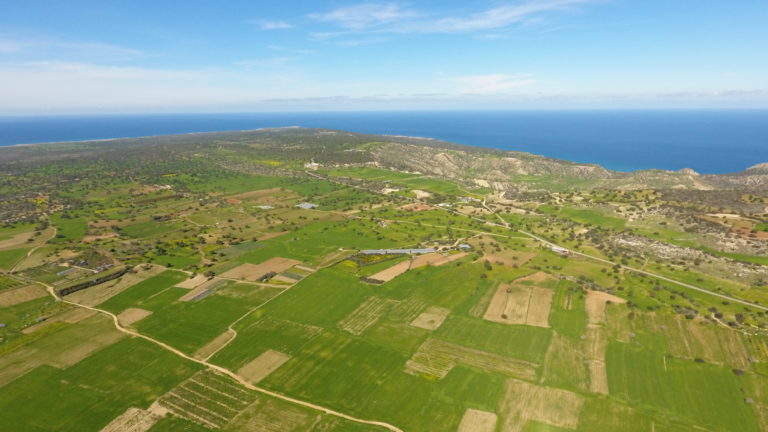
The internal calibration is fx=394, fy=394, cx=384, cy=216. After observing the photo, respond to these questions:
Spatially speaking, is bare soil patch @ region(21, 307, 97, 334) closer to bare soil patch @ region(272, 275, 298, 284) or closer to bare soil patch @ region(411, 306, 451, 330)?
bare soil patch @ region(272, 275, 298, 284)

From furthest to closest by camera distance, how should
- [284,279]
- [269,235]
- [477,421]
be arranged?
[269,235] → [284,279] → [477,421]

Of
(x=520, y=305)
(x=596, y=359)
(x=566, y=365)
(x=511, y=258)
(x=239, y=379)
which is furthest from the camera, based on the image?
(x=511, y=258)

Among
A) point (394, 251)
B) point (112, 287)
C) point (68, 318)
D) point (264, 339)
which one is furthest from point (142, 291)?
point (394, 251)

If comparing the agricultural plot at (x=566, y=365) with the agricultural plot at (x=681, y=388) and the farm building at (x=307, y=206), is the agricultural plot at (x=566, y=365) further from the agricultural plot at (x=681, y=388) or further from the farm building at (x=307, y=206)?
the farm building at (x=307, y=206)

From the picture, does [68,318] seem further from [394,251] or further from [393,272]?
[394,251]

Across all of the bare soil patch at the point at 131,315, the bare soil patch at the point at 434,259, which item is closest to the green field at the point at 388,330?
the bare soil patch at the point at 131,315

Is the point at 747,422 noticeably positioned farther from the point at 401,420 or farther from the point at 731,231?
the point at 731,231
